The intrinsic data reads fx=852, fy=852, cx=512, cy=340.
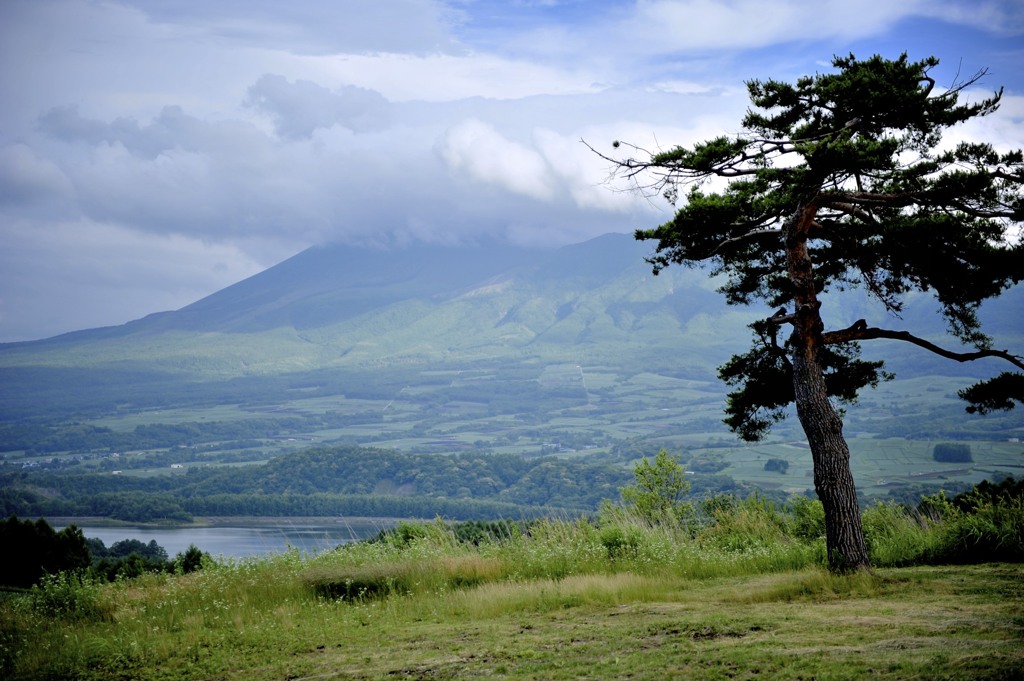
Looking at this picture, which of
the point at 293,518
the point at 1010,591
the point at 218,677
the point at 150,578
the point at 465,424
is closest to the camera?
the point at 218,677

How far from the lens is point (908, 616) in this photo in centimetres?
717

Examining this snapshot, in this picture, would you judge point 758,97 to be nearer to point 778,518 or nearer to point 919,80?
point 919,80

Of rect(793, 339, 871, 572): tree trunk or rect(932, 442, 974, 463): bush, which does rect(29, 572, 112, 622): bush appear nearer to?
rect(793, 339, 871, 572): tree trunk

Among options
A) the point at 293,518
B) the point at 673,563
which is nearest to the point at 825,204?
the point at 673,563

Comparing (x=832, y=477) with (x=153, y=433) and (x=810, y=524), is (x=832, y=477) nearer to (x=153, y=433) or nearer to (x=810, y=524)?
(x=810, y=524)

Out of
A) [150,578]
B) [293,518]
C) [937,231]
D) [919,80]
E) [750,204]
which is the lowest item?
[293,518]

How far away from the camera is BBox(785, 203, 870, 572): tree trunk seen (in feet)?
31.9

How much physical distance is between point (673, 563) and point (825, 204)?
5.03 metres

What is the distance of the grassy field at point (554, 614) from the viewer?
20.6ft

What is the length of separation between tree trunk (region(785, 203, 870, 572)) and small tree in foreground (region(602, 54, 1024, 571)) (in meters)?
0.02

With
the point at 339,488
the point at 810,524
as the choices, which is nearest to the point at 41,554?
the point at 810,524

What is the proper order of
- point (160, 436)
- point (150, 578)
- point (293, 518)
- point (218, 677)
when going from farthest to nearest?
1. point (160, 436)
2. point (293, 518)
3. point (150, 578)
4. point (218, 677)

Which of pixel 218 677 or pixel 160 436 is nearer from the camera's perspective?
pixel 218 677

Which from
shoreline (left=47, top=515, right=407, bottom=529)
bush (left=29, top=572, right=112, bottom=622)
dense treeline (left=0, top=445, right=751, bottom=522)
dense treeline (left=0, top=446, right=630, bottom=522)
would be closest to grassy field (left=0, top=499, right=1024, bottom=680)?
bush (left=29, top=572, right=112, bottom=622)
